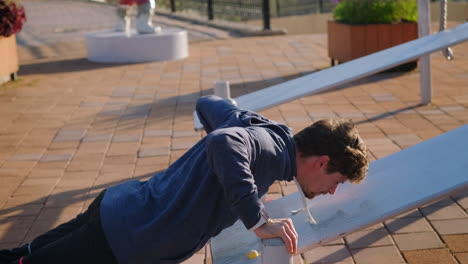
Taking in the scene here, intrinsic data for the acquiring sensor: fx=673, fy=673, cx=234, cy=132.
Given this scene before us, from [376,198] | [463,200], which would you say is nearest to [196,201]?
[376,198]

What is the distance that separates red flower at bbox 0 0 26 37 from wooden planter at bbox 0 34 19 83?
12cm

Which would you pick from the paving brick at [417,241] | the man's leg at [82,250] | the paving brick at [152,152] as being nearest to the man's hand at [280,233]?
the man's leg at [82,250]

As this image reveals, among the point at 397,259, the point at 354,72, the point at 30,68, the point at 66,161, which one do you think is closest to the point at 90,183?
the point at 66,161

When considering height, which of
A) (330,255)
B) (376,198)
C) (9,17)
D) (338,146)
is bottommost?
(330,255)

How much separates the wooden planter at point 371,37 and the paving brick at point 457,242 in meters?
4.95

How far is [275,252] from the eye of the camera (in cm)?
207

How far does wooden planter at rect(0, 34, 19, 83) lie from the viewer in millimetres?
8023

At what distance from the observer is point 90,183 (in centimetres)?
439

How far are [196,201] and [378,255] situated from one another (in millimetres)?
1396

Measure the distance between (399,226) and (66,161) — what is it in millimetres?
2501

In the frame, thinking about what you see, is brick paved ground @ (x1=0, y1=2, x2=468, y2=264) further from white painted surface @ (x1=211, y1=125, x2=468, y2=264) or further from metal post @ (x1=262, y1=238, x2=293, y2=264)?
metal post @ (x1=262, y1=238, x2=293, y2=264)

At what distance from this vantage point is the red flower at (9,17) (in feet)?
26.4

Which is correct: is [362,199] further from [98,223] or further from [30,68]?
[30,68]

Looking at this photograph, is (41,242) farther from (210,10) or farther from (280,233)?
(210,10)
